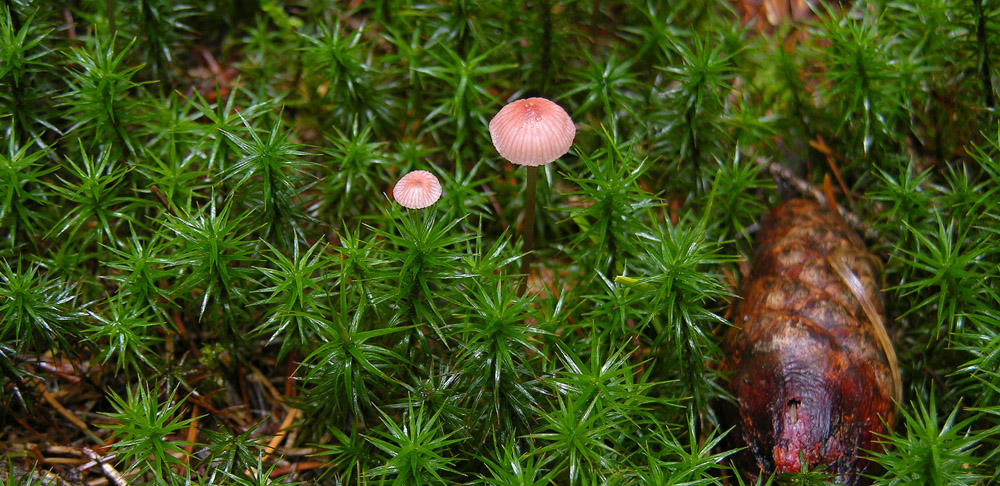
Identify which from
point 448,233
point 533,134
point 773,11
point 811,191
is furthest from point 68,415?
A: point 773,11

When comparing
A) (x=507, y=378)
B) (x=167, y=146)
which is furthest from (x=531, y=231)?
(x=167, y=146)

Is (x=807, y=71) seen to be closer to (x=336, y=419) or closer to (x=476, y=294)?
(x=476, y=294)

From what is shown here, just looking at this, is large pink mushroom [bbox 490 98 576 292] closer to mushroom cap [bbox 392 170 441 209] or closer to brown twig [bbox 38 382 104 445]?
mushroom cap [bbox 392 170 441 209]

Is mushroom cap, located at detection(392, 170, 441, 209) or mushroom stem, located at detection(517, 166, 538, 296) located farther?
mushroom stem, located at detection(517, 166, 538, 296)

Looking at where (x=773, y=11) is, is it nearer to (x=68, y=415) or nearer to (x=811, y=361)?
(x=811, y=361)

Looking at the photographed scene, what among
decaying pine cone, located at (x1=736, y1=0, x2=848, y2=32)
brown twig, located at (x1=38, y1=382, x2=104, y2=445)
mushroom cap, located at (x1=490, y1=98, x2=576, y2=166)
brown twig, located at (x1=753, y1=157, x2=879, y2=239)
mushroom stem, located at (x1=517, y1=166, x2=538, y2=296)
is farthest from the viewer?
decaying pine cone, located at (x1=736, y1=0, x2=848, y2=32)

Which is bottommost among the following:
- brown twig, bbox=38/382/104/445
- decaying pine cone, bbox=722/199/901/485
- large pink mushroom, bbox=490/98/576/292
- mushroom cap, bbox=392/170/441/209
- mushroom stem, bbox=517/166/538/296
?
brown twig, bbox=38/382/104/445

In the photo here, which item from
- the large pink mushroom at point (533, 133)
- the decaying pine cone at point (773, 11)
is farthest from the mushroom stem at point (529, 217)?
the decaying pine cone at point (773, 11)

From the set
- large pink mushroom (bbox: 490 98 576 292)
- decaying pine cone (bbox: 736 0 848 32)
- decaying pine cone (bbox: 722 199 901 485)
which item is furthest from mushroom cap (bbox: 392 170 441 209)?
decaying pine cone (bbox: 736 0 848 32)
